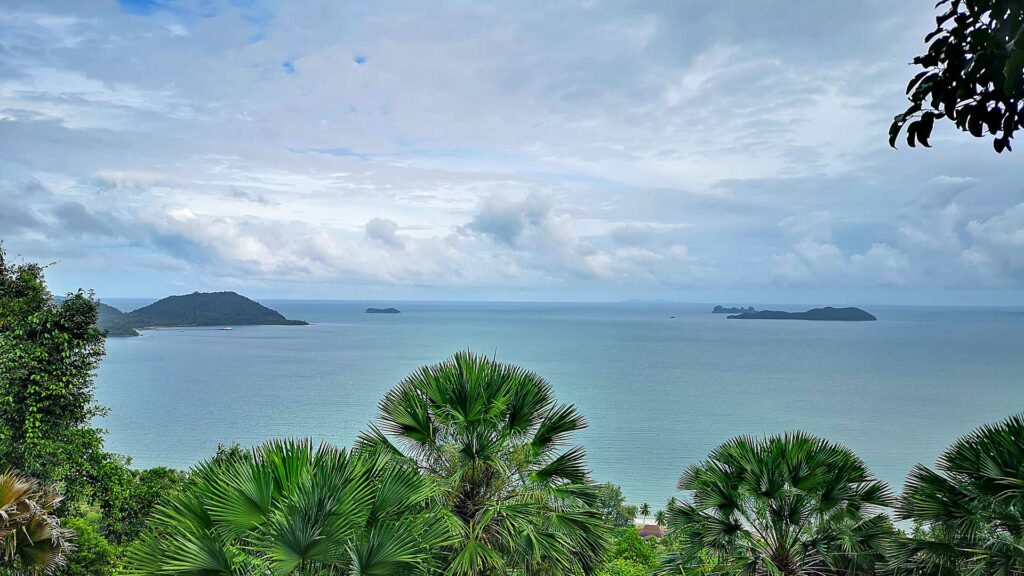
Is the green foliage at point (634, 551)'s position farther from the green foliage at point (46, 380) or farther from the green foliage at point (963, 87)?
the green foliage at point (963, 87)

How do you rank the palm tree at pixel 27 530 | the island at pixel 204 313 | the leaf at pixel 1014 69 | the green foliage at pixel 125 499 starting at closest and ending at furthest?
the leaf at pixel 1014 69, the palm tree at pixel 27 530, the green foliage at pixel 125 499, the island at pixel 204 313

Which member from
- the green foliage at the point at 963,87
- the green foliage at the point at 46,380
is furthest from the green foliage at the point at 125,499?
the green foliage at the point at 963,87

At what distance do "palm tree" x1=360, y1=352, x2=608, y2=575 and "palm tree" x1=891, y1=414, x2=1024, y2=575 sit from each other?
10.4 ft

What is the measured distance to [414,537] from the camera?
14.4 feet

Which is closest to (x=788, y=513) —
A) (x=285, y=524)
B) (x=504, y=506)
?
(x=504, y=506)

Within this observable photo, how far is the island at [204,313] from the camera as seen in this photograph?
516ft

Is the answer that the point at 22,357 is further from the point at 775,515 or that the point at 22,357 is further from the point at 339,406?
the point at 339,406

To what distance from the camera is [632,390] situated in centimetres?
7056

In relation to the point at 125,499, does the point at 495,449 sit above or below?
above

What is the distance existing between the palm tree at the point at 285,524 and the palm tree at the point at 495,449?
53.4 inches

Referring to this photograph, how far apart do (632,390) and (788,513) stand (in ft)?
214

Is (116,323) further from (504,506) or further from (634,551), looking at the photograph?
(504,506)

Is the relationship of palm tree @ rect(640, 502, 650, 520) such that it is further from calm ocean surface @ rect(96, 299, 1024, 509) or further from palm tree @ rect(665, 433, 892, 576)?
palm tree @ rect(665, 433, 892, 576)

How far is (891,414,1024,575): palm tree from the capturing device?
17.4ft
